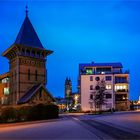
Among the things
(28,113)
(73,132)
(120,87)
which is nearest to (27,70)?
(28,113)

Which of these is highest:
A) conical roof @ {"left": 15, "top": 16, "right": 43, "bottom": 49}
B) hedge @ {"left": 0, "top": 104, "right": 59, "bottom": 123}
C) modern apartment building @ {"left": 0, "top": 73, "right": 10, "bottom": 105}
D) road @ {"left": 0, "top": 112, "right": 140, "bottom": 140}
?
conical roof @ {"left": 15, "top": 16, "right": 43, "bottom": 49}

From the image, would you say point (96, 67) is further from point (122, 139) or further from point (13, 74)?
point (122, 139)

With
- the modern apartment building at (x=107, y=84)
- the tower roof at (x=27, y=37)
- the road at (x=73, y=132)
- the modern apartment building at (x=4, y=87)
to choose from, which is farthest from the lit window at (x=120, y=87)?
the road at (x=73, y=132)

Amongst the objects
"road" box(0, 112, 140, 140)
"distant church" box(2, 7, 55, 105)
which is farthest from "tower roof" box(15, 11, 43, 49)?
"road" box(0, 112, 140, 140)

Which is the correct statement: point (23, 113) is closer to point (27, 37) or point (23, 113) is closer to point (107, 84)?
point (27, 37)

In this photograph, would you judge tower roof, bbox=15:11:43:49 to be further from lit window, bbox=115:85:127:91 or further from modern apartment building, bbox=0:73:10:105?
lit window, bbox=115:85:127:91

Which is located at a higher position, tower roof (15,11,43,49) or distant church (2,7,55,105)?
tower roof (15,11,43,49)

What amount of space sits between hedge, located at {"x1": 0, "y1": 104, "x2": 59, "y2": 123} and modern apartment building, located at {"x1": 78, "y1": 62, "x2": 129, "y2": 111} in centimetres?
6751

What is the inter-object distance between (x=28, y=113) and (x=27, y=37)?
21.6 m

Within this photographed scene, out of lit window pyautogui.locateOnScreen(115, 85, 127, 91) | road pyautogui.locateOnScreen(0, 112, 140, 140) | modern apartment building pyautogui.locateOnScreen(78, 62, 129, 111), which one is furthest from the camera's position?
lit window pyautogui.locateOnScreen(115, 85, 127, 91)

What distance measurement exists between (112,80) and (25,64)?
6262 centimetres

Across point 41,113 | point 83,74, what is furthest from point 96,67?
point 41,113

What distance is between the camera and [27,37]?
66.0 metres

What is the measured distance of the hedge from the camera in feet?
145
